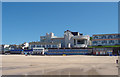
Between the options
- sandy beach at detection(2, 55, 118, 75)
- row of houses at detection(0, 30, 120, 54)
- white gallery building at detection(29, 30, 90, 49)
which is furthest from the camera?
white gallery building at detection(29, 30, 90, 49)

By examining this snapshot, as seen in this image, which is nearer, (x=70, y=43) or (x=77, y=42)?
(x=77, y=42)

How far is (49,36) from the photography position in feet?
345

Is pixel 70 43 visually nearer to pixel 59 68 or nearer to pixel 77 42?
pixel 77 42

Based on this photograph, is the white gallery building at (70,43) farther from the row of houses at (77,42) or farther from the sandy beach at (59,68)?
the sandy beach at (59,68)

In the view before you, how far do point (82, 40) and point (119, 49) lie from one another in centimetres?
2731

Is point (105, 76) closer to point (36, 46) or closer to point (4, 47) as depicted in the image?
point (36, 46)

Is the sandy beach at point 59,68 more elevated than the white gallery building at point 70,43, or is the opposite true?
the white gallery building at point 70,43

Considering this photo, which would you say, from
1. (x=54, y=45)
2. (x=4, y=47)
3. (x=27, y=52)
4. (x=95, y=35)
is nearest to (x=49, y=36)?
(x=54, y=45)

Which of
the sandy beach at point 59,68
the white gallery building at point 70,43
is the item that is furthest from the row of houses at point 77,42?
the sandy beach at point 59,68

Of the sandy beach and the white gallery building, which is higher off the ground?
the white gallery building

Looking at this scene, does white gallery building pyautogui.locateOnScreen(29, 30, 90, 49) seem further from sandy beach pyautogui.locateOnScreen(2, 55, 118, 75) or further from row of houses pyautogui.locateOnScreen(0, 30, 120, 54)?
sandy beach pyautogui.locateOnScreen(2, 55, 118, 75)

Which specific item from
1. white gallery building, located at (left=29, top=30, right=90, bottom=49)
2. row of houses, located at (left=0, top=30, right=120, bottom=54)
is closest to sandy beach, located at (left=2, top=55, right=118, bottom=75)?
row of houses, located at (left=0, top=30, right=120, bottom=54)

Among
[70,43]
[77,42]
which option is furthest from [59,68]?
[70,43]

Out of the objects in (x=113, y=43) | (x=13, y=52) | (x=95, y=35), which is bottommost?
(x=13, y=52)
